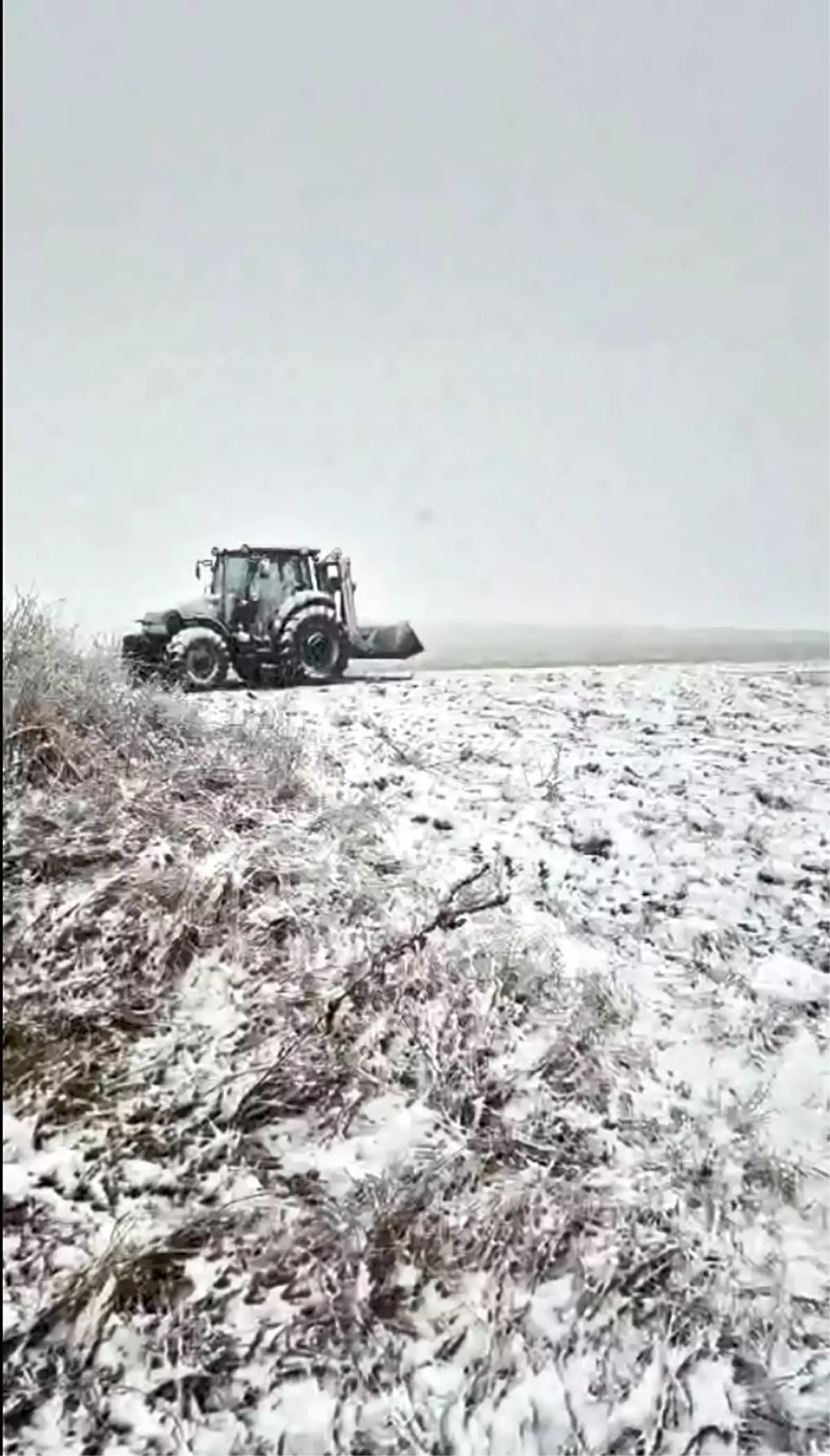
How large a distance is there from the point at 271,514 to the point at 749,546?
155 centimetres

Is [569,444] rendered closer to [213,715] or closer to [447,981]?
[213,715]

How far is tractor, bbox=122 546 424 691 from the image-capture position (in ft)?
10.4

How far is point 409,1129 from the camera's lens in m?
2.05

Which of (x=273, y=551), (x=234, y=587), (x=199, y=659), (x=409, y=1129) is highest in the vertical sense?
(x=273, y=551)

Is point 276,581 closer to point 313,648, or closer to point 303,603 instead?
point 303,603

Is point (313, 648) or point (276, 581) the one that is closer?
point (276, 581)

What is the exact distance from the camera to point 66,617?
113 inches

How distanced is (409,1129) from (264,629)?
1.82m

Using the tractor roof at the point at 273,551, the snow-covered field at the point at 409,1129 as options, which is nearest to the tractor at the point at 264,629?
the tractor roof at the point at 273,551

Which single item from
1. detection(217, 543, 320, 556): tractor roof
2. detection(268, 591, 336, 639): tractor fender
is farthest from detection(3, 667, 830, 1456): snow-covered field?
detection(217, 543, 320, 556): tractor roof

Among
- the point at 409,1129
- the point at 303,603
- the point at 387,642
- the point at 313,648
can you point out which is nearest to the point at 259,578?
the point at 303,603

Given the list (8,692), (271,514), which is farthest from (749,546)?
(8,692)

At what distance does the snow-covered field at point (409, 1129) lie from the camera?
1.68m

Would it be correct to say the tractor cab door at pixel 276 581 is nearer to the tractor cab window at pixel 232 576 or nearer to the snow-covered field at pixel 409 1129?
the tractor cab window at pixel 232 576
